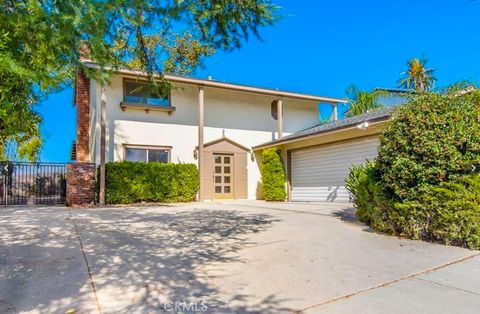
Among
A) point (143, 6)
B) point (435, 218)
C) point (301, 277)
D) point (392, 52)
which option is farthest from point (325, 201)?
point (392, 52)

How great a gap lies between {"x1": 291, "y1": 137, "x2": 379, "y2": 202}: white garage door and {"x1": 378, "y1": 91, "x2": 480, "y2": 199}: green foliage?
197 inches

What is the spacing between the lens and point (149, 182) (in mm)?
12023

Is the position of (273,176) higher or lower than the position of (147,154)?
lower

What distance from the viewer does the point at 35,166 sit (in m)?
12.8

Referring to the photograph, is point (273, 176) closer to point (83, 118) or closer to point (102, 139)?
point (102, 139)

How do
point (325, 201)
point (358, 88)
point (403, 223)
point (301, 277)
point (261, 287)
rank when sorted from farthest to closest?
1. point (358, 88)
2. point (325, 201)
3. point (403, 223)
4. point (301, 277)
5. point (261, 287)

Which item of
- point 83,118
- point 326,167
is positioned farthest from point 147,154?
point 326,167

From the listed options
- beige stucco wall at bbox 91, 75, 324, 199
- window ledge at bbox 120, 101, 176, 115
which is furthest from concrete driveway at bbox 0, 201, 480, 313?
window ledge at bbox 120, 101, 176, 115

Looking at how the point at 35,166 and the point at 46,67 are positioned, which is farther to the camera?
the point at 35,166

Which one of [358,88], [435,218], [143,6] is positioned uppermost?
[358,88]

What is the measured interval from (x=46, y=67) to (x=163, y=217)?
18.5ft

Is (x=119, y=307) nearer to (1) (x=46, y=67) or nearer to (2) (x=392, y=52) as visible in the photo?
(1) (x=46, y=67)

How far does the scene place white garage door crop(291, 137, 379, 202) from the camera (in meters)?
10.9

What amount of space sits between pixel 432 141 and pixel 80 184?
10310 mm
